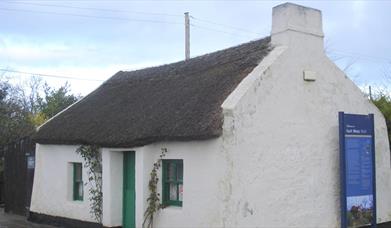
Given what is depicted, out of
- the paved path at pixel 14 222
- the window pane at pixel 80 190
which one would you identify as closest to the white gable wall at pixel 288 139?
the window pane at pixel 80 190

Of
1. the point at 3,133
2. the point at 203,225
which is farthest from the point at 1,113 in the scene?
the point at 203,225

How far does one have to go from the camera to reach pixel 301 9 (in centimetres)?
1275

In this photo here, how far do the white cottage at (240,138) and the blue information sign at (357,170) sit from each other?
0.96 ft

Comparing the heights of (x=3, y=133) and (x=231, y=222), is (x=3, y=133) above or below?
above

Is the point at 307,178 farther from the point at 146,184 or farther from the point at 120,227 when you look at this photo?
the point at 120,227

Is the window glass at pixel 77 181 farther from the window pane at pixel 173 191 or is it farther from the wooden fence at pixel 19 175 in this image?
the window pane at pixel 173 191

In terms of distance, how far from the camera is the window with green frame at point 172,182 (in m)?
12.1

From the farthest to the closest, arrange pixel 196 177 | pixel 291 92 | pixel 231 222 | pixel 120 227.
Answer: pixel 120 227 < pixel 291 92 < pixel 196 177 < pixel 231 222

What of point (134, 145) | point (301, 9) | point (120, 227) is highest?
point (301, 9)

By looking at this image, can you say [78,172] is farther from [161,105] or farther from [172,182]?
[172,182]

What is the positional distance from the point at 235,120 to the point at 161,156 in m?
2.26

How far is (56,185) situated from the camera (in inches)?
635

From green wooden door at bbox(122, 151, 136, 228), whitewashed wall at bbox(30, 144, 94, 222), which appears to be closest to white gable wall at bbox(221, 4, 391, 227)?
green wooden door at bbox(122, 151, 136, 228)

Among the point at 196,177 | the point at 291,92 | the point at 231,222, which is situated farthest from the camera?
the point at 291,92
